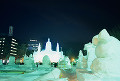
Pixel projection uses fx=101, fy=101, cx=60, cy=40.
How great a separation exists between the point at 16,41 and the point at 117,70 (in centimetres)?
10212

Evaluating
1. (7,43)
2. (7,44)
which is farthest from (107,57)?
(7,43)

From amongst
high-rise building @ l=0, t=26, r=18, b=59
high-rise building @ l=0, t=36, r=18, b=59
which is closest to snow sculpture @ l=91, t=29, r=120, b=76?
high-rise building @ l=0, t=26, r=18, b=59

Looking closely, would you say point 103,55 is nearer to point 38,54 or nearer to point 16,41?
point 38,54

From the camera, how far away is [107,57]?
13.0ft

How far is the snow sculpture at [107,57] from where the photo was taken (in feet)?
11.9

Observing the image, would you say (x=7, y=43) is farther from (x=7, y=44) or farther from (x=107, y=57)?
(x=107, y=57)

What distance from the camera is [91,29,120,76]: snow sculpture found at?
3641 mm

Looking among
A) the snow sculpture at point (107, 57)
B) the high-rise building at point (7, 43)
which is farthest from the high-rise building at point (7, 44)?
the snow sculpture at point (107, 57)

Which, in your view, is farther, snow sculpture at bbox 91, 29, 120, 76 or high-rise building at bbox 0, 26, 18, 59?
high-rise building at bbox 0, 26, 18, 59

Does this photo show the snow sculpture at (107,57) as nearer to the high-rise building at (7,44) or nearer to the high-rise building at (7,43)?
the high-rise building at (7,43)

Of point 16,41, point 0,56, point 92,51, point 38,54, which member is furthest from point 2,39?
point 92,51

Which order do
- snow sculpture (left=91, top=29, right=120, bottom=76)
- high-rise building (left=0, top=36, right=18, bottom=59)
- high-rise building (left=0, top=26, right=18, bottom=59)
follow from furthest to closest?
high-rise building (left=0, top=36, right=18, bottom=59)
high-rise building (left=0, top=26, right=18, bottom=59)
snow sculpture (left=91, top=29, right=120, bottom=76)

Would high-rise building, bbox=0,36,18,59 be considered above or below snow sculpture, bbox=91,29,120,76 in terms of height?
above

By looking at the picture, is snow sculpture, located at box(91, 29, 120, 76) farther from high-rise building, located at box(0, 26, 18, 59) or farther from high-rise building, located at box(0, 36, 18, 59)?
high-rise building, located at box(0, 36, 18, 59)
